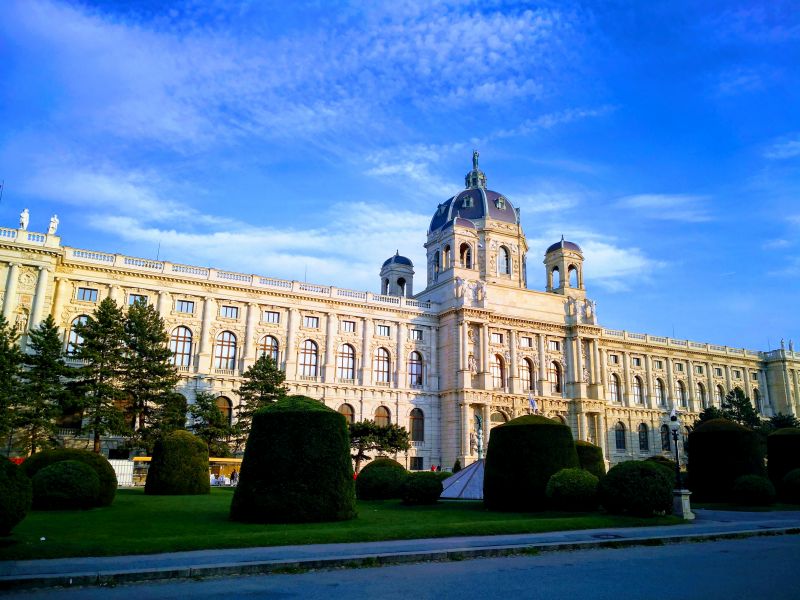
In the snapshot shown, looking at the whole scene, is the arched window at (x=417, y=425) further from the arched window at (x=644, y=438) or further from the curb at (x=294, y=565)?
the curb at (x=294, y=565)

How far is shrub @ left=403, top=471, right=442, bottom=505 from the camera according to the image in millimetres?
28406

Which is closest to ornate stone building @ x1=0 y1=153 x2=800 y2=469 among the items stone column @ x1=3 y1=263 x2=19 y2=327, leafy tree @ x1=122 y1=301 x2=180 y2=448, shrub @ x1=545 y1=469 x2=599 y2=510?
stone column @ x1=3 y1=263 x2=19 y2=327

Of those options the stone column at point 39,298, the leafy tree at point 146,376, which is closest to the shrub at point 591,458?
the leafy tree at point 146,376

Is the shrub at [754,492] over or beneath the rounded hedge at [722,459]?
beneath

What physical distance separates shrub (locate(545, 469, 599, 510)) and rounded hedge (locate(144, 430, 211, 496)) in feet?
51.8

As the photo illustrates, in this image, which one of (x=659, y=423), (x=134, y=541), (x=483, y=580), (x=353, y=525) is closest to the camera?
(x=483, y=580)

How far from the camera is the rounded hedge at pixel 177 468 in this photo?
27859mm

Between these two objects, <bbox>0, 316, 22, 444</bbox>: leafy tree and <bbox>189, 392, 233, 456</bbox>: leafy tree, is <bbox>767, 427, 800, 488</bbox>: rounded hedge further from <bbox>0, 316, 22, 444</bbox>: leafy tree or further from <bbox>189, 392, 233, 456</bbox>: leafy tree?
<bbox>0, 316, 22, 444</bbox>: leafy tree

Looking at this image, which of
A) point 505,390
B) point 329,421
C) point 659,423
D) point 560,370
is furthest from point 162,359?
point 659,423

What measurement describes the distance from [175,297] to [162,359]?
10468 mm

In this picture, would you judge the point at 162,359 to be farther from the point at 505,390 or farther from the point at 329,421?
the point at 505,390

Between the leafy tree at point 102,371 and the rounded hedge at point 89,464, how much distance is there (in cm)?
1479

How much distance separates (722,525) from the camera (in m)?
21.0

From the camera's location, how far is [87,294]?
1916 inches
